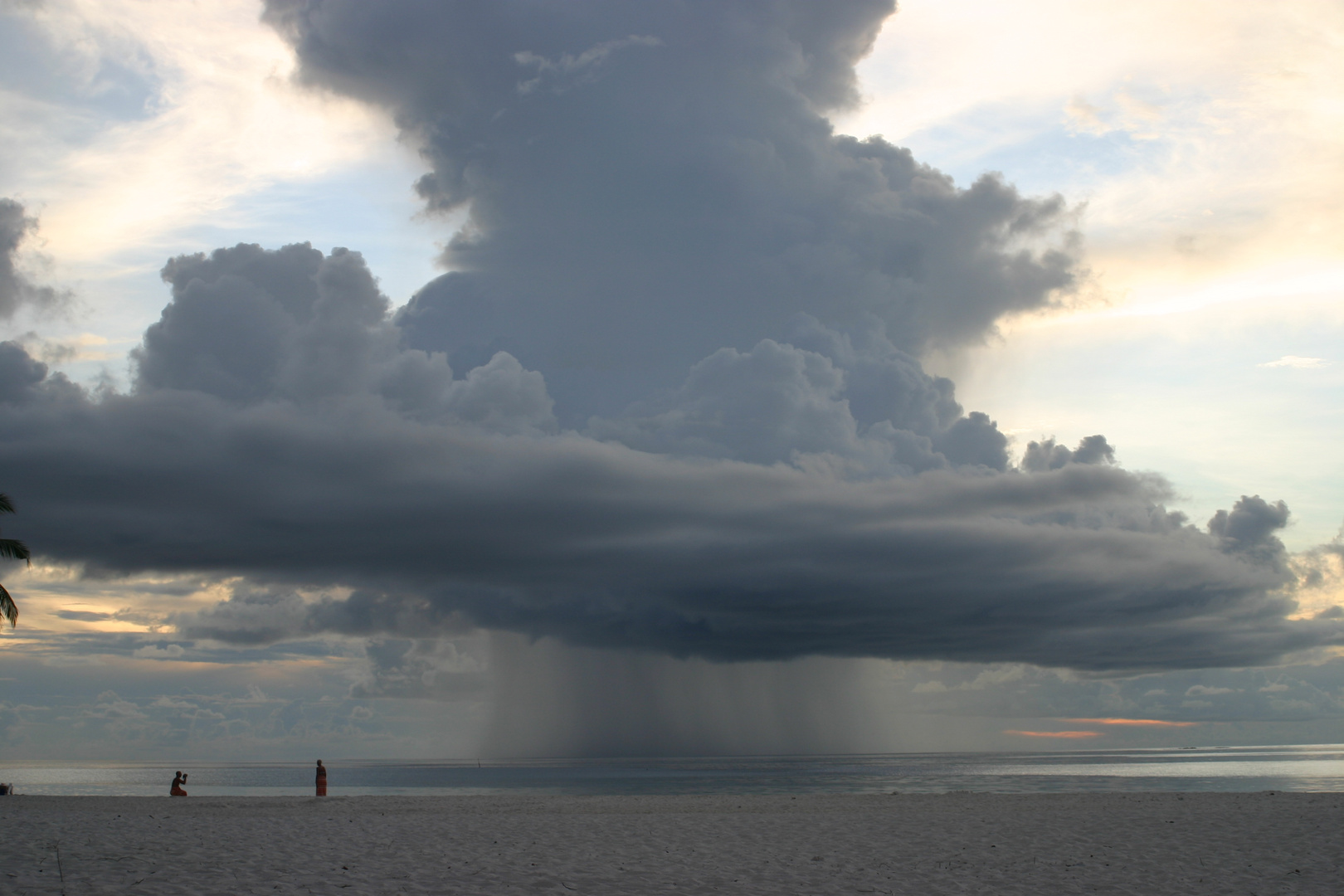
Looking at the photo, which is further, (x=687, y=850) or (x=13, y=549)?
(x=13, y=549)

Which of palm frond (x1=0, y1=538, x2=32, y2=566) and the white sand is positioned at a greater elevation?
palm frond (x1=0, y1=538, x2=32, y2=566)

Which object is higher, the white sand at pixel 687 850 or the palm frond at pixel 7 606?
the palm frond at pixel 7 606

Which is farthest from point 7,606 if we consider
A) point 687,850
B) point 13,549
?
point 687,850

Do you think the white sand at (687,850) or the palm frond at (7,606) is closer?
the white sand at (687,850)

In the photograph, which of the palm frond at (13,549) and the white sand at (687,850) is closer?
the white sand at (687,850)

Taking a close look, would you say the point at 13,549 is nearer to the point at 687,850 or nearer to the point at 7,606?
the point at 7,606

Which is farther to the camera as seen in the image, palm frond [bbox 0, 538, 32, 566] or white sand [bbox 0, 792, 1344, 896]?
palm frond [bbox 0, 538, 32, 566]

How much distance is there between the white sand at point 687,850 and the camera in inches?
775

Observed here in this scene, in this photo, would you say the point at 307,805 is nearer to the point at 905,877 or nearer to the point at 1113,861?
the point at 905,877

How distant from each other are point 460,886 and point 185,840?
11.2 m

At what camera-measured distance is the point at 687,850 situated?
2559 cm

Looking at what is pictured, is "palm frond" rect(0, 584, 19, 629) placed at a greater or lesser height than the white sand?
greater

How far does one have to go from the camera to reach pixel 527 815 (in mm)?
37781

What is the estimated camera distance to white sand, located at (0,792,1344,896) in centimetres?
1969
